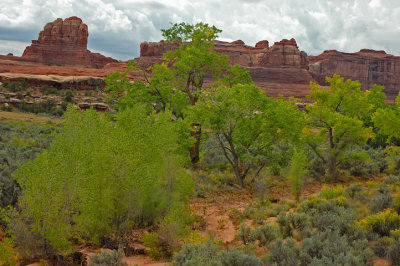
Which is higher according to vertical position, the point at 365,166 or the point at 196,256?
the point at 196,256

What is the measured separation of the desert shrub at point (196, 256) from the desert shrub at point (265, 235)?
78.9 inches

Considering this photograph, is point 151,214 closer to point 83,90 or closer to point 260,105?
point 260,105

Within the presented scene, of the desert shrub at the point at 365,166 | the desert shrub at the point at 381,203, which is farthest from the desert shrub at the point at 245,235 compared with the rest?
the desert shrub at the point at 365,166

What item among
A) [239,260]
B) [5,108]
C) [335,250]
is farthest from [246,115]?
[5,108]

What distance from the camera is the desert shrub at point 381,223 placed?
7.79 metres

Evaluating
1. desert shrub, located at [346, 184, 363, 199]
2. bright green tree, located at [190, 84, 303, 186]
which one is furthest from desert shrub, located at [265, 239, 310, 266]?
bright green tree, located at [190, 84, 303, 186]

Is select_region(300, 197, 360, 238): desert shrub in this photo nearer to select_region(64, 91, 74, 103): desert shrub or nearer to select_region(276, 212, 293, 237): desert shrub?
select_region(276, 212, 293, 237): desert shrub

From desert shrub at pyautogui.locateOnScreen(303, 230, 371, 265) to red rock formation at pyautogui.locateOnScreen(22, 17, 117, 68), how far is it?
116588 mm

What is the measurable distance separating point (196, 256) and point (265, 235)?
10.4ft

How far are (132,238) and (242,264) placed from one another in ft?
13.4

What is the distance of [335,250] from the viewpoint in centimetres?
654

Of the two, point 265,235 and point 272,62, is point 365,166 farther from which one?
point 272,62

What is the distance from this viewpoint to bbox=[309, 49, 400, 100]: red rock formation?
125625 millimetres

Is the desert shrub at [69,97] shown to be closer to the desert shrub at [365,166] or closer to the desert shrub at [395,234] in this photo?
the desert shrub at [365,166]
